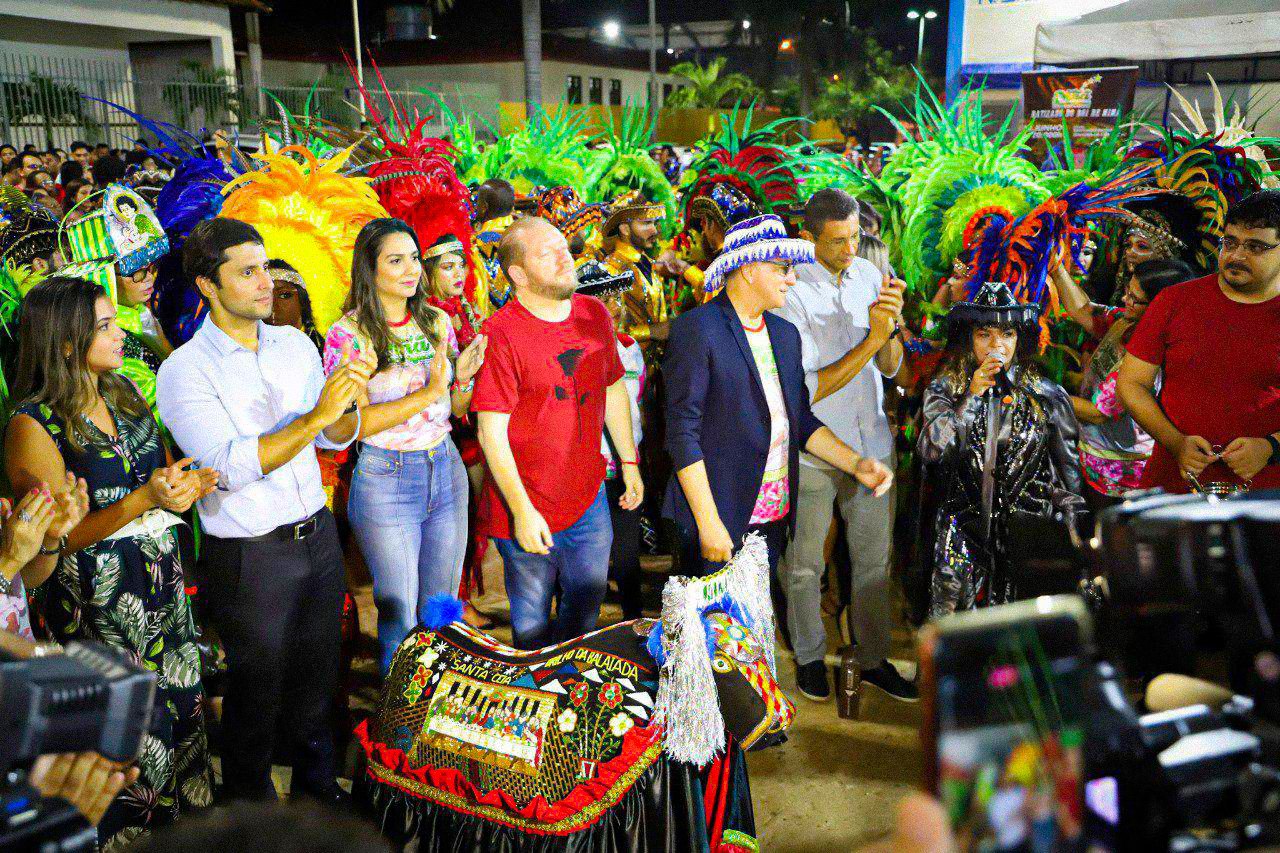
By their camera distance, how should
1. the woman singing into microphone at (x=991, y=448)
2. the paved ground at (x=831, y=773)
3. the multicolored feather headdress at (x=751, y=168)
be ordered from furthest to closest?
the multicolored feather headdress at (x=751, y=168)
the woman singing into microphone at (x=991, y=448)
the paved ground at (x=831, y=773)

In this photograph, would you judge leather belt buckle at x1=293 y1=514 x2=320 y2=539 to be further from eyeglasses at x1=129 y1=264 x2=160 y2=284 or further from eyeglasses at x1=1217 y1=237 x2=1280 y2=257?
eyeglasses at x1=1217 y1=237 x2=1280 y2=257

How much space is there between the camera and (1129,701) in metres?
1.10

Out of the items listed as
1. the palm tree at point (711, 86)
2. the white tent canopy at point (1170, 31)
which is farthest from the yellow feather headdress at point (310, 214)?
the palm tree at point (711, 86)

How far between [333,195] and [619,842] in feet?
10.3

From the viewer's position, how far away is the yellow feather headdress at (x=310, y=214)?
4434mm

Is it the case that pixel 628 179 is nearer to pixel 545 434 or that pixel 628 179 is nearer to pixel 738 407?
pixel 738 407

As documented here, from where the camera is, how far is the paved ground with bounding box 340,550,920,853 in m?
3.48

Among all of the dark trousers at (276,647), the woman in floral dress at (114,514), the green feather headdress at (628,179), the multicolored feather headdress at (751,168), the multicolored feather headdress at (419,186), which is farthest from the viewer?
the green feather headdress at (628,179)

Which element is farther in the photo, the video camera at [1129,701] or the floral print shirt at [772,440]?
the floral print shirt at [772,440]

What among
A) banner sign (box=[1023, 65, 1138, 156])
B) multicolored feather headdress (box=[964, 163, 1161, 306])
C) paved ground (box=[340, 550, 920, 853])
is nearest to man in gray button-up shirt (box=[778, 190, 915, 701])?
paved ground (box=[340, 550, 920, 853])

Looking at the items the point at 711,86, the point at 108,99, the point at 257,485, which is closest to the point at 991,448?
the point at 257,485

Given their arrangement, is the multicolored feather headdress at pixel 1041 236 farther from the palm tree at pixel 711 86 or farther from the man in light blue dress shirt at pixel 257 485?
the palm tree at pixel 711 86

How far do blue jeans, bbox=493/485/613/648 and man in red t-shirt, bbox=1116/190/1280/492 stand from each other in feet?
6.95

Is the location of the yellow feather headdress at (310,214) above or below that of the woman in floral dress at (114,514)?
above
